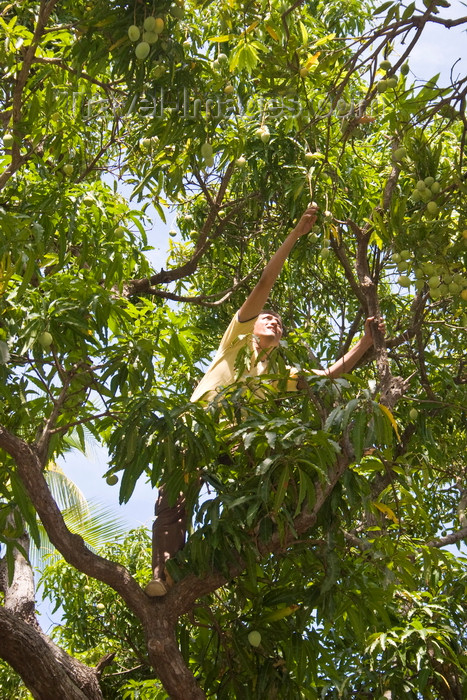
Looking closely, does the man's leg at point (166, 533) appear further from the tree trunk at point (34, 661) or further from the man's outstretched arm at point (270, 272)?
the man's outstretched arm at point (270, 272)

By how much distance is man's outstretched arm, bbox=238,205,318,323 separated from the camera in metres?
3.29

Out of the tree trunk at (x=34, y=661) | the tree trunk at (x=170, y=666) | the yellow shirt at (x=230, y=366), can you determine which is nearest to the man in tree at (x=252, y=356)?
the yellow shirt at (x=230, y=366)

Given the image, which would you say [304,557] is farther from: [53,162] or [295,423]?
[53,162]

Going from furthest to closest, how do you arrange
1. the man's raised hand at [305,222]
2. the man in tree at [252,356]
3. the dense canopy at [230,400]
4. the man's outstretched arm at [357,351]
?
the man's outstretched arm at [357,351], the man's raised hand at [305,222], the man in tree at [252,356], the dense canopy at [230,400]

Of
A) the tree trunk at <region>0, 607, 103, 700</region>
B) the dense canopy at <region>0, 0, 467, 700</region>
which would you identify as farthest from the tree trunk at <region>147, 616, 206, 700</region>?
the tree trunk at <region>0, 607, 103, 700</region>

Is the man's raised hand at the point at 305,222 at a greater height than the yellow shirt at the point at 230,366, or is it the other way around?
the man's raised hand at the point at 305,222

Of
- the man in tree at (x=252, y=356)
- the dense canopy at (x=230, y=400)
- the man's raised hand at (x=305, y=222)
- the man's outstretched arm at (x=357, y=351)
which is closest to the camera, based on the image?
the dense canopy at (x=230, y=400)

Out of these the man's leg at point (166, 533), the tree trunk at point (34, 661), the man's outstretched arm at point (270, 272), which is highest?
the man's outstretched arm at point (270, 272)

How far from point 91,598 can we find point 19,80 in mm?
2854

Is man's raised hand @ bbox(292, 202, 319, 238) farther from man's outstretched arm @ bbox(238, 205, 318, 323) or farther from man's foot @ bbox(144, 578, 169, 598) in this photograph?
man's foot @ bbox(144, 578, 169, 598)

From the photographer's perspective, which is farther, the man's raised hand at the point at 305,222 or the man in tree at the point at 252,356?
the man's raised hand at the point at 305,222

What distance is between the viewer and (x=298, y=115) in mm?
3668

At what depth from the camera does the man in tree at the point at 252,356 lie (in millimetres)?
3117

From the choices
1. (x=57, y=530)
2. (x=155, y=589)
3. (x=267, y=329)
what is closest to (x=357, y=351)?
(x=267, y=329)
